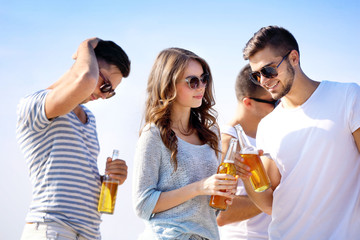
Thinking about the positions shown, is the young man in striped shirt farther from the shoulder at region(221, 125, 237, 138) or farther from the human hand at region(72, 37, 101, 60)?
the shoulder at region(221, 125, 237, 138)

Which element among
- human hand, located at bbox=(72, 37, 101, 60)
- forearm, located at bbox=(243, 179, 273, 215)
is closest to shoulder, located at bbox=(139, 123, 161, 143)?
human hand, located at bbox=(72, 37, 101, 60)

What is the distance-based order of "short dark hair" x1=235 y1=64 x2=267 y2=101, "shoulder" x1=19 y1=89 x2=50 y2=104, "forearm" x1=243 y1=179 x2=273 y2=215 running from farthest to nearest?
"short dark hair" x1=235 y1=64 x2=267 y2=101 < "forearm" x1=243 y1=179 x2=273 y2=215 < "shoulder" x1=19 y1=89 x2=50 y2=104

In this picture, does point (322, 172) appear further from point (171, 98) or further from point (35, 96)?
point (35, 96)

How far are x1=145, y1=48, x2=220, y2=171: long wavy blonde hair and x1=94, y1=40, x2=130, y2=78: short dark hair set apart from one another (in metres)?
0.27

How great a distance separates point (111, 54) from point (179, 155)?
3.54 ft

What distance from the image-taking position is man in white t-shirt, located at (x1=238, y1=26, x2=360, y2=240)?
139 inches

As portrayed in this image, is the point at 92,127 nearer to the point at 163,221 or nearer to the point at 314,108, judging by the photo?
the point at 163,221

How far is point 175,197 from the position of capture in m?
3.10

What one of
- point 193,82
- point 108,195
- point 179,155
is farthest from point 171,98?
point 108,195

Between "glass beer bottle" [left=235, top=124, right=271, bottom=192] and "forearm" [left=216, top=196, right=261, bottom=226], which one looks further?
"forearm" [left=216, top=196, right=261, bottom=226]

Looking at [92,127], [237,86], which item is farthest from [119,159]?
[237,86]

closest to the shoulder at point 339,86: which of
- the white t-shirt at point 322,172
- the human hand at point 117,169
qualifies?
the white t-shirt at point 322,172

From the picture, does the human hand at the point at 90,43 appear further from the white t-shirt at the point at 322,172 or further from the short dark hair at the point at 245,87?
the short dark hair at the point at 245,87

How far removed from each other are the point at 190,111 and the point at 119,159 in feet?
2.78
